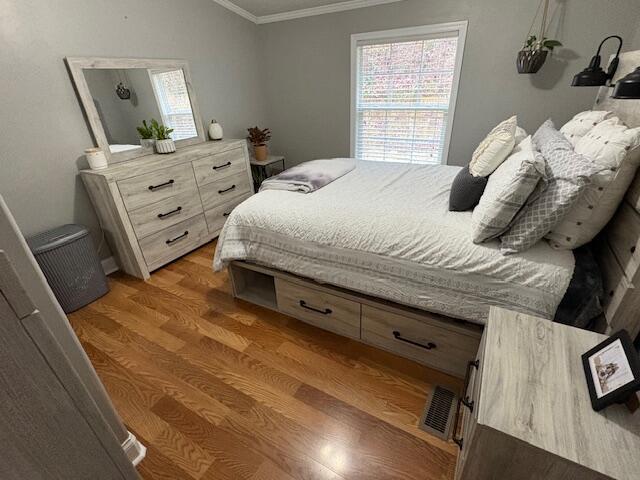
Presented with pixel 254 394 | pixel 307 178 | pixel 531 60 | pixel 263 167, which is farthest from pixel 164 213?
pixel 531 60

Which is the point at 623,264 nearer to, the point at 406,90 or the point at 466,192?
the point at 466,192

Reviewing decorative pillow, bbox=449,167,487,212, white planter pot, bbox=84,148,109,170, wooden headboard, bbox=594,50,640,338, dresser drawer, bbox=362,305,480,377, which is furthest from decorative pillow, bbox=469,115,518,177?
white planter pot, bbox=84,148,109,170

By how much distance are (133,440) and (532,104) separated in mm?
3582

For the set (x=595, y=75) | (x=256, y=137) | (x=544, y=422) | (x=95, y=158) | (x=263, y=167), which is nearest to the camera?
(x=544, y=422)

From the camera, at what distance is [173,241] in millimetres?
2559

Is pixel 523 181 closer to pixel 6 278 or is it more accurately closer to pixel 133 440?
pixel 6 278

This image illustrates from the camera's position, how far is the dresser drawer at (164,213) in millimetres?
2284

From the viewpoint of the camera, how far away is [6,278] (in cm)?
55

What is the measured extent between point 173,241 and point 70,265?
0.71 m

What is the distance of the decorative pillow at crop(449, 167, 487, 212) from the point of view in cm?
146

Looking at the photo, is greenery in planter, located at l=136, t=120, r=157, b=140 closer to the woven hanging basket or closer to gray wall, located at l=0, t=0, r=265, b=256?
gray wall, located at l=0, t=0, r=265, b=256

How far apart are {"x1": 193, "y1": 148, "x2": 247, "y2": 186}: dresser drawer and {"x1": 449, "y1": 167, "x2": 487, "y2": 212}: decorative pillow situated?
2.13 meters

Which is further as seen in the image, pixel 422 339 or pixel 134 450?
pixel 422 339

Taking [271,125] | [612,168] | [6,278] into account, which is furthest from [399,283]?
[271,125]
